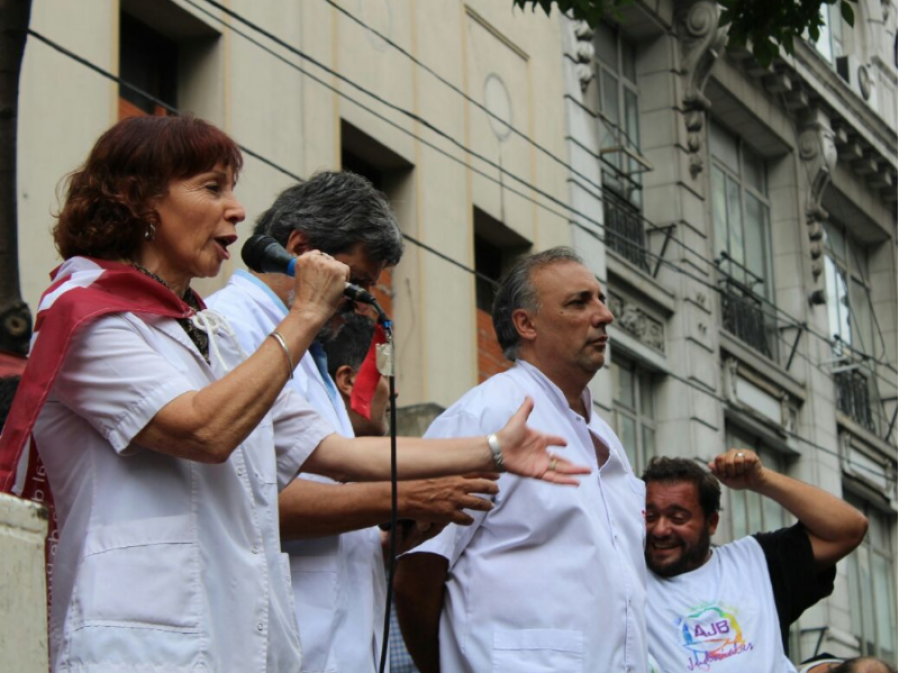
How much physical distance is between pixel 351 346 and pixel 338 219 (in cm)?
108

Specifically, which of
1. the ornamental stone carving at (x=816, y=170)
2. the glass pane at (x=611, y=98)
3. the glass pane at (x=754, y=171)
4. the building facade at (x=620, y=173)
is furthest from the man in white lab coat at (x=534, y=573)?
the ornamental stone carving at (x=816, y=170)

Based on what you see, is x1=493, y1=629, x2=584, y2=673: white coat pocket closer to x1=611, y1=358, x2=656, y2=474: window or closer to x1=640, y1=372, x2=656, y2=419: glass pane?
x1=611, y1=358, x2=656, y2=474: window

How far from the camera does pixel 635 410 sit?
62.1 feet

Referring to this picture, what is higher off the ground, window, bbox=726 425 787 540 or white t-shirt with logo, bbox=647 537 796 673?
window, bbox=726 425 787 540

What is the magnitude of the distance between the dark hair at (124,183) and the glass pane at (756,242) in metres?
18.5

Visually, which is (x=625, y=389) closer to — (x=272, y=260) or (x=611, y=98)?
(x=611, y=98)

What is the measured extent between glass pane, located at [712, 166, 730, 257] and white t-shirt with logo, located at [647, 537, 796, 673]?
14.3 meters

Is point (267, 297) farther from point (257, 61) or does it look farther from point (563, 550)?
point (257, 61)

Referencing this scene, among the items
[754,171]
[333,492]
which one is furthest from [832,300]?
[333,492]

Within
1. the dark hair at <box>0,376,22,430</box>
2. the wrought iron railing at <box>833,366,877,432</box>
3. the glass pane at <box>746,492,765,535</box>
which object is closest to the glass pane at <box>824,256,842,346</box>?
the wrought iron railing at <box>833,366,877,432</box>

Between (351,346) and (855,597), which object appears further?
(855,597)

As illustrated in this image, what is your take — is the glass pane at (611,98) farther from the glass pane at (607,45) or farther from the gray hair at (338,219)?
the gray hair at (338,219)

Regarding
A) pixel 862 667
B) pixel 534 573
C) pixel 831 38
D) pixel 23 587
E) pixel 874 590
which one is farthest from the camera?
pixel 831 38

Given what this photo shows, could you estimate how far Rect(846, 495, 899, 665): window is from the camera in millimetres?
23500
